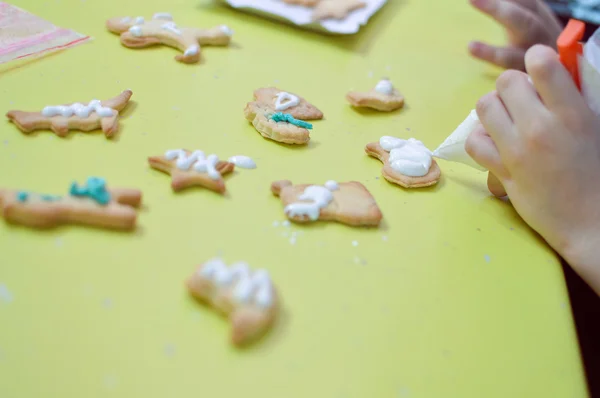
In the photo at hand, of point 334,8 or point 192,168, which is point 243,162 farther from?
point 334,8

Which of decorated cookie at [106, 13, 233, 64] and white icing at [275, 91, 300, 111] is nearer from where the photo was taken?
white icing at [275, 91, 300, 111]

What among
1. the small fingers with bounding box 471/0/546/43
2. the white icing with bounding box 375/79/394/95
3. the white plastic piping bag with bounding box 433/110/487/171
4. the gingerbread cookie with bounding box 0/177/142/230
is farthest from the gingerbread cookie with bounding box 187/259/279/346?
the small fingers with bounding box 471/0/546/43

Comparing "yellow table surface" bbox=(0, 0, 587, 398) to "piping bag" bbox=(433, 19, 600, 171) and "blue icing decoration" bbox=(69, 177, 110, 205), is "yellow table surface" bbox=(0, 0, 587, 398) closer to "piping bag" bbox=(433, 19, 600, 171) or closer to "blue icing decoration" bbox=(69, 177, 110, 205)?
"blue icing decoration" bbox=(69, 177, 110, 205)

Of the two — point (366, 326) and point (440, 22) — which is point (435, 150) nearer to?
point (366, 326)

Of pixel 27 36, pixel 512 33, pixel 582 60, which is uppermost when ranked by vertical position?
pixel 582 60

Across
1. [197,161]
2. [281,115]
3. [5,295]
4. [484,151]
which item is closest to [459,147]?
[484,151]

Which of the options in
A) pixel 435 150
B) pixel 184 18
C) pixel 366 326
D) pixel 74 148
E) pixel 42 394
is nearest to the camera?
pixel 42 394

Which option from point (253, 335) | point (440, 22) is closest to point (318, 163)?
point (253, 335)
